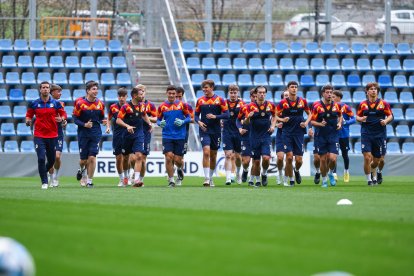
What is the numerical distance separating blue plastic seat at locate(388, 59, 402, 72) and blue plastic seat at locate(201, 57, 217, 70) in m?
7.24

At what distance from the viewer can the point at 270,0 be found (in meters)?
41.9

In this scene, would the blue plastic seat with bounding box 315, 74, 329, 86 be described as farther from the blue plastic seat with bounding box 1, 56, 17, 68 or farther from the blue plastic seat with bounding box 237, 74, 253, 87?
the blue plastic seat with bounding box 1, 56, 17, 68

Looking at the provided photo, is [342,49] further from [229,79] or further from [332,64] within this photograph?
[229,79]

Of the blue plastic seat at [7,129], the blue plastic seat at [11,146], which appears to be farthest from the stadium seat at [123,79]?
the blue plastic seat at [11,146]

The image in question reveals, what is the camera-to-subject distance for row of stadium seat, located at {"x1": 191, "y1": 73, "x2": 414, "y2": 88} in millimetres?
38875

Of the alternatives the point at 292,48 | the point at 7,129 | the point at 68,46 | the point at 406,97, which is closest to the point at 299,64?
the point at 292,48

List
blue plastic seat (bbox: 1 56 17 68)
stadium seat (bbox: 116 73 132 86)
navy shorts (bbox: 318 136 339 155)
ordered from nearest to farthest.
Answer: navy shorts (bbox: 318 136 339 155) < blue plastic seat (bbox: 1 56 17 68) < stadium seat (bbox: 116 73 132 86)

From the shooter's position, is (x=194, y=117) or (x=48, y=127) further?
(x=194, y=117)

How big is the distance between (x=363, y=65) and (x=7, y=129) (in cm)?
1445

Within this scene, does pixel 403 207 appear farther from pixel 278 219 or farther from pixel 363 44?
pixel 363 44

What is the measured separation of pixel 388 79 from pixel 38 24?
14403 mm

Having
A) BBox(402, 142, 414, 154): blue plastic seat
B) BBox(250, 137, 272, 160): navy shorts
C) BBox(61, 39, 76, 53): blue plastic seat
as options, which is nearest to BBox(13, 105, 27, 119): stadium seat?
BBox(61, 39, 76, 53): blue plastic seat

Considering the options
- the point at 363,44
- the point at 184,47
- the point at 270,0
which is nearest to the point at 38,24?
the point at 184,47

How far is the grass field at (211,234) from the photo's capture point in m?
9.29
